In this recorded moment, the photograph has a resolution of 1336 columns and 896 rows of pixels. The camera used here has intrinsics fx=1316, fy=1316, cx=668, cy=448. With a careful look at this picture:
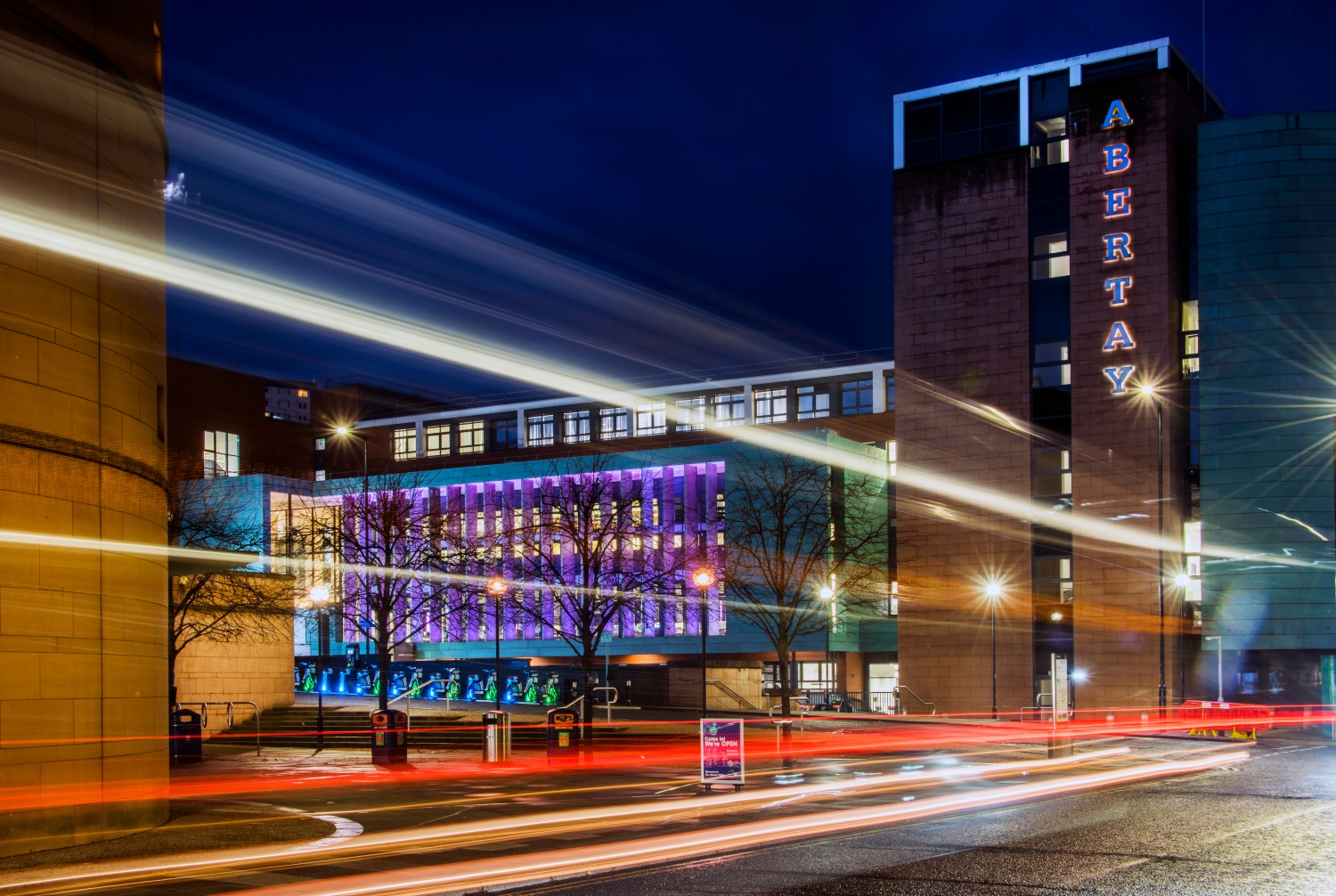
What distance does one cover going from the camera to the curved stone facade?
16391 millimetres

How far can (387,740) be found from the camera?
103 ft

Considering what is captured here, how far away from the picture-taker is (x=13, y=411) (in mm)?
16391

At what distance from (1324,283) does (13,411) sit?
58.6m

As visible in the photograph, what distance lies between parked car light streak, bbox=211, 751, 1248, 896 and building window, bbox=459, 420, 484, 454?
8890 centimetres

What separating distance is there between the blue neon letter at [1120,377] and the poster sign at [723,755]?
4325 cm

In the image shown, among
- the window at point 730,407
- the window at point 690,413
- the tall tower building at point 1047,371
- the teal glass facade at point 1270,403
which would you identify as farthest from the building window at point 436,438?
the teal glass facade at point 1270,403

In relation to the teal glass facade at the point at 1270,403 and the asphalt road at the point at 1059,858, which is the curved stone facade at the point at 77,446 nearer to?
the asphalt road at the point at 1059,858

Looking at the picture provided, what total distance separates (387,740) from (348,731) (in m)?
9.86

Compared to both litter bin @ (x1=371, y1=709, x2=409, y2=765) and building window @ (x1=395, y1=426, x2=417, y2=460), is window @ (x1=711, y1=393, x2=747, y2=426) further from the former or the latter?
litter bin @ (x1=371, y1=709, x2=409, y2=765)

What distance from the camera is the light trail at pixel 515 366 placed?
57.8 ft

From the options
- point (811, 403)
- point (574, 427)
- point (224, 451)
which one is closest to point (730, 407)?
point (811, 403)

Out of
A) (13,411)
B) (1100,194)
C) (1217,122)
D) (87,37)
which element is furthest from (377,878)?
(1217,122)

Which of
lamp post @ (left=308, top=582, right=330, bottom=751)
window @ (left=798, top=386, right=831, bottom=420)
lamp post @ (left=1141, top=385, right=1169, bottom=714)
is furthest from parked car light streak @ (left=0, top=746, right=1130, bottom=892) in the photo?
window @ (left=798, top=386, right=831, bottom=420)

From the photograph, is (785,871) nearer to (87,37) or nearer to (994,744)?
(87,37)
